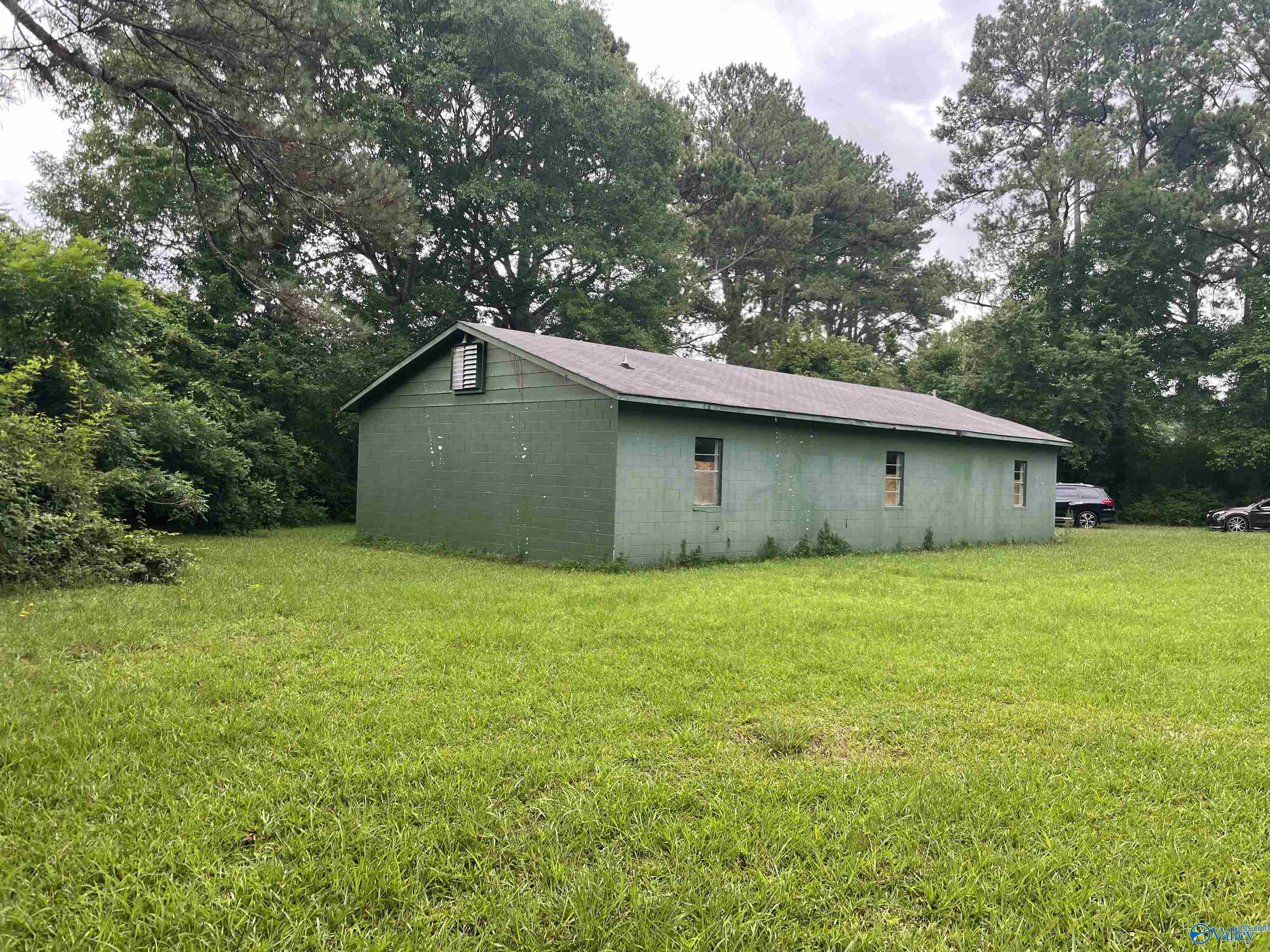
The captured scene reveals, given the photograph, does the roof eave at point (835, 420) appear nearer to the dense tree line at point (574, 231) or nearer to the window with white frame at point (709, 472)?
the window with white frame at point (709, 472)

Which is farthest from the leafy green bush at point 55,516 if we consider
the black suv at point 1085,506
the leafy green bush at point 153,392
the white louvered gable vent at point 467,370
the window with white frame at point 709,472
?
the black suv at point 1085,506

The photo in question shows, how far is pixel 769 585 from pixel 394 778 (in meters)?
6.96

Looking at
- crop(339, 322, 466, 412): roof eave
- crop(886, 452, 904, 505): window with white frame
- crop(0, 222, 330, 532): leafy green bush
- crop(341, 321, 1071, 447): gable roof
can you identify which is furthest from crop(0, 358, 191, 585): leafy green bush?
crop(886, 452, 904, 505): window with white frame

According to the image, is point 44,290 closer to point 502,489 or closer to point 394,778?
point 502,489

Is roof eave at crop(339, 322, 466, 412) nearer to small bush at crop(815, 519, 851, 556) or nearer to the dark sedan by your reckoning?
small bush at crop(815, 519, 851, 556)

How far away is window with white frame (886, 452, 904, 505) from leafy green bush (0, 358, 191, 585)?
1293 centimetres

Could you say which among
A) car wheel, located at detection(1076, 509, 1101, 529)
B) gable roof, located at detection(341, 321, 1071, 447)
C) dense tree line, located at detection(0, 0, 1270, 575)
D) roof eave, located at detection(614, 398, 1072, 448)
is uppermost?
dense tree line, located at detection(0, 0, 1270, 575)

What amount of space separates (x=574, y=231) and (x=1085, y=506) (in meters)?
19.5

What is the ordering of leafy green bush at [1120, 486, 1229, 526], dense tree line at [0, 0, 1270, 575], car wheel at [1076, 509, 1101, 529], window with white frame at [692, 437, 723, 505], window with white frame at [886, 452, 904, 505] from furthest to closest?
leafy green bush at [1120, 486, 1229, 526], car wheel at [1076, 509, 1101, 529], window with white frame at [886, 452, 904, 505], window with white frame at [692, 437, 723, 505], dense tree line at [0, 0, 1270, 575]

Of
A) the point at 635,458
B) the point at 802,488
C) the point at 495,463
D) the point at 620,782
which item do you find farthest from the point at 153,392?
the point at 620,782

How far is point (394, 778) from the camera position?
3580 millimetres

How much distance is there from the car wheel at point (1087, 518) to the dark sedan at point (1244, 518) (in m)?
3.22

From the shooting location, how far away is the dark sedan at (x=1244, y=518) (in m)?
23.4

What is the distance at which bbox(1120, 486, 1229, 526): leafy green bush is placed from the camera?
26703 millimetres
